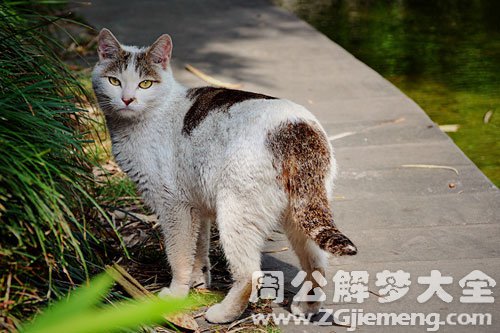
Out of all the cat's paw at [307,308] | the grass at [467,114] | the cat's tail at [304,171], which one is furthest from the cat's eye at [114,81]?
the grass at [467,114]

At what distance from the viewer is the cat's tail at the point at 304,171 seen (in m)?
2.50

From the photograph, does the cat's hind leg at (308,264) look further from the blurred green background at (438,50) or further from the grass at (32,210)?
the blurred green background at (438,50)

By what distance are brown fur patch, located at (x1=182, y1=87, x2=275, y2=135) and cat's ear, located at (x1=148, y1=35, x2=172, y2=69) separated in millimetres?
293

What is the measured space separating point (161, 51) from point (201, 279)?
1.07 meters

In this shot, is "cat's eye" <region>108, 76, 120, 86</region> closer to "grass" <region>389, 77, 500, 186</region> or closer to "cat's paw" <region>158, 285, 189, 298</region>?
"cat's paw" <region>158, 285, 189, 298</region>

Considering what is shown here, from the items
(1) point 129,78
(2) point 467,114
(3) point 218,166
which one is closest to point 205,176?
(3) point 218,166

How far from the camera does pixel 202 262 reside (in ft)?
10.5

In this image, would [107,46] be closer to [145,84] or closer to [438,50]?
[145,84]

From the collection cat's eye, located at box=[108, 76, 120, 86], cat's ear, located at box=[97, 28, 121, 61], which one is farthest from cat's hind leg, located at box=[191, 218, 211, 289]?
cat's ear, located at box=[97, 28, 121, 61]

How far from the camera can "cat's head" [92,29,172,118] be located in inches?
122

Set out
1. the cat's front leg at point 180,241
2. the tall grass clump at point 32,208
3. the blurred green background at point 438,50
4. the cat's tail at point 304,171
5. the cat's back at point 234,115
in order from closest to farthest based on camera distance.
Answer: the tall grass clump at point 32,208 < the cat's tail at point 304,171 < the cat's back at point 234,115 < the cat's front leg at point 180,241 < the blurred green background at point 438,50

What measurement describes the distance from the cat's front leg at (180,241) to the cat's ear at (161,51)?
0.72 metres

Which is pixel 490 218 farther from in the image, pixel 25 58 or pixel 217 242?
pixel 25 58

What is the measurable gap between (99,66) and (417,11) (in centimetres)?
702
